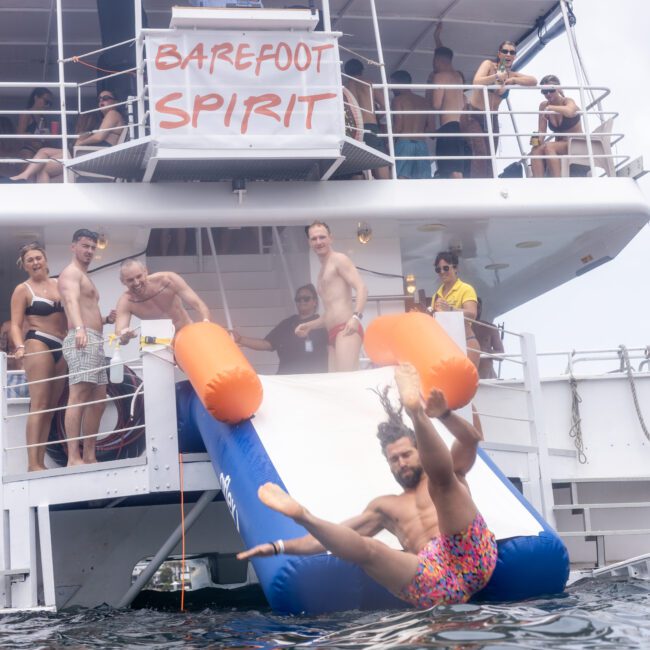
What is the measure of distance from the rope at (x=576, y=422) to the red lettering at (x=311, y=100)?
3258mm

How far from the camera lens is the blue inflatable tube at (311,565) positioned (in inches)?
244

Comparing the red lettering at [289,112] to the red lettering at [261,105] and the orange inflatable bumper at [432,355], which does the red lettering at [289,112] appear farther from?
the orange inflatable bumper at [432,355]

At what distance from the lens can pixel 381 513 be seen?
6422mm

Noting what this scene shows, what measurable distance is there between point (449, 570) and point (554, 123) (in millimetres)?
6640

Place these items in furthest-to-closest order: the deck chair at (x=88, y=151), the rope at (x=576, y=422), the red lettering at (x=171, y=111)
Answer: the rope at (x=576, y=422) → the deck chair at (x=88, y=151) → the red lettering at (x=171, y=111)

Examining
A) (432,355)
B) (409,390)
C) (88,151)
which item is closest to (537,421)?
(432,355)

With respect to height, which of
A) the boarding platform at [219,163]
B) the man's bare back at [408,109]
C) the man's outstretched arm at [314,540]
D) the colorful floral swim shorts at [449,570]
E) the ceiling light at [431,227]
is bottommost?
the colorful floral swim shorts at [449,570]

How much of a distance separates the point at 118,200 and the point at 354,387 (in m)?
3.35

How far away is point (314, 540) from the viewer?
6.14 m

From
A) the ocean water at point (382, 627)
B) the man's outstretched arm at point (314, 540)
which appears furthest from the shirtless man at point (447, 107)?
the man's outstretched arm at point (314, 540)

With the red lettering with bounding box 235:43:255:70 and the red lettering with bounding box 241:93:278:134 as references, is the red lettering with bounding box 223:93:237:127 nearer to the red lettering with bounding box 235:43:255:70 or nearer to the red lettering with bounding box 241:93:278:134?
the red lettering with bounding box 241:93:278:134

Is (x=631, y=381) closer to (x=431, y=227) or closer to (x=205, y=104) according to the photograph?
(x=431, y=227)

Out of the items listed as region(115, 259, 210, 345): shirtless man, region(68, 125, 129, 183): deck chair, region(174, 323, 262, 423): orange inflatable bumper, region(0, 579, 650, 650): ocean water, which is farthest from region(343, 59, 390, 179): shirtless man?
region(0, 579, 650, 650): ocean water

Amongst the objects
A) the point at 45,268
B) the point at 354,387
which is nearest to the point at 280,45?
the point at 45,268
